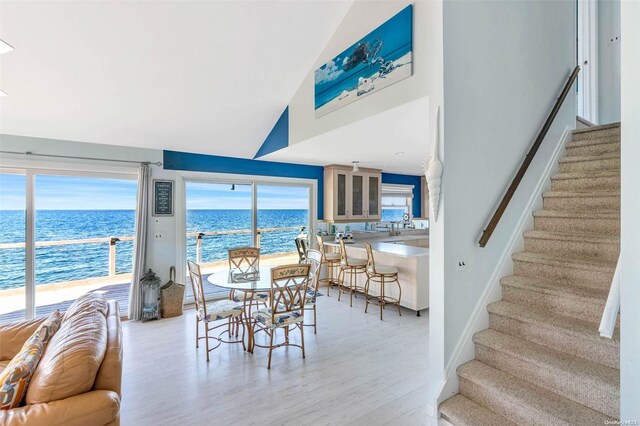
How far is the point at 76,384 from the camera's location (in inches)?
55.3

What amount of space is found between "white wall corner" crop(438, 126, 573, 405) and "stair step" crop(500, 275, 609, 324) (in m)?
0.10

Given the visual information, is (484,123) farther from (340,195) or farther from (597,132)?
(340,195)

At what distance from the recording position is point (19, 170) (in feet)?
12.4

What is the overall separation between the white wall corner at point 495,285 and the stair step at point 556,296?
4.1 inches

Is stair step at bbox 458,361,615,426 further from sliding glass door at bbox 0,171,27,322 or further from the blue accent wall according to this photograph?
the blue accent wall

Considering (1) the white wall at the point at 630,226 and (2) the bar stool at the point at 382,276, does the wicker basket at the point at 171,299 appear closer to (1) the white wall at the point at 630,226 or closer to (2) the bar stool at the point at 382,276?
(2) the bar stool at the point at 382,276

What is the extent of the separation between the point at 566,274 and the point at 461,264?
2.81 feet

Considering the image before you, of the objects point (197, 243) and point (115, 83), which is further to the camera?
point (197, 243)

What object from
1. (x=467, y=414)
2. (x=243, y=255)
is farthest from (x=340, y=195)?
(x=467, y=414)

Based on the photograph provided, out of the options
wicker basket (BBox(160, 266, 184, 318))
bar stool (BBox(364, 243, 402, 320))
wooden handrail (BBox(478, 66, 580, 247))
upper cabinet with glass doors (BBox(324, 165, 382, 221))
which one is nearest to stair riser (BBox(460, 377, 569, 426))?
wooden handrail (BBox(478, 66, 580, 247))

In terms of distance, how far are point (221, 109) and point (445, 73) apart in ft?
8.79

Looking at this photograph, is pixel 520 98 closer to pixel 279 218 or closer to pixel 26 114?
pixel 279 218

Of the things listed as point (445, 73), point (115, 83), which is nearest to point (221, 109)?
point (115, 83)

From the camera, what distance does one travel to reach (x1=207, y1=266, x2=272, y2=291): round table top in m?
3.16
